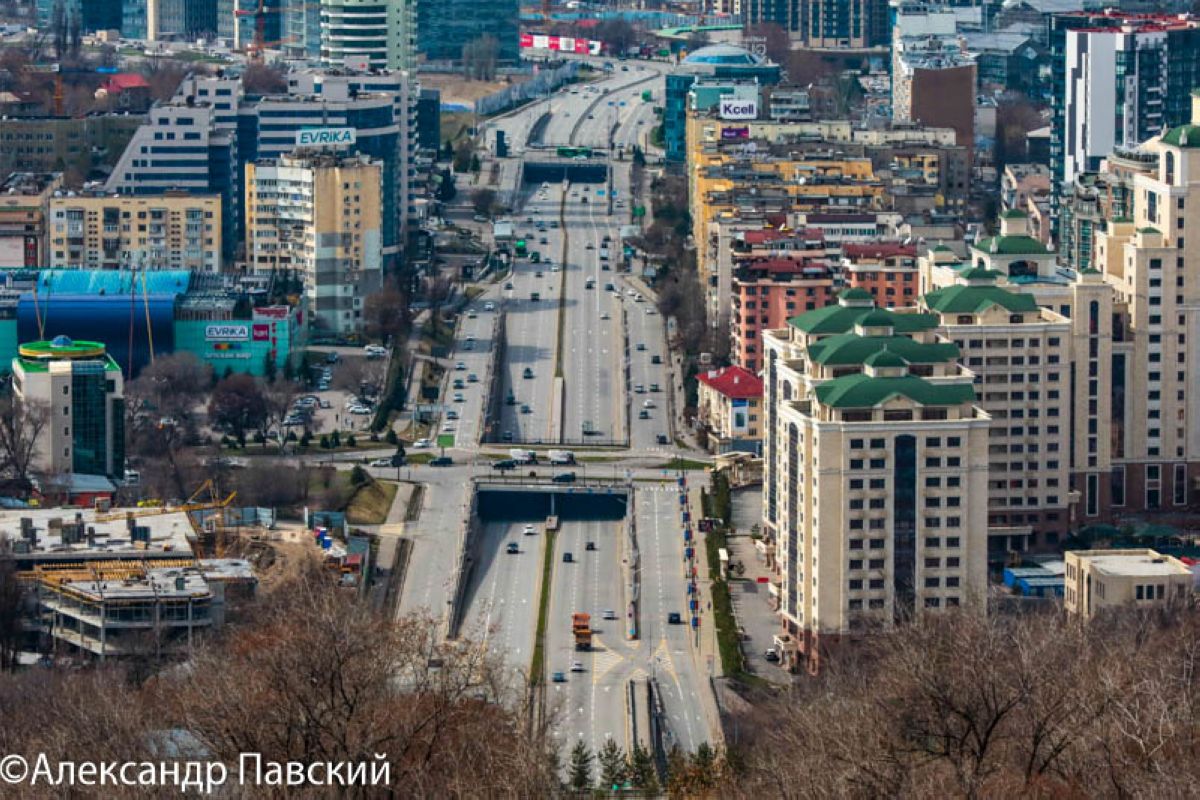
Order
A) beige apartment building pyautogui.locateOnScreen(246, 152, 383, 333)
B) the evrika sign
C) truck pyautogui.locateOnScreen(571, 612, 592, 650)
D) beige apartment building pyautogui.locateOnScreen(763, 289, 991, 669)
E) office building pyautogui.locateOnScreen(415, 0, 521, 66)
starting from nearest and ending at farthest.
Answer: beige apartment building pyautogui.locateOnScreen(763, 289, 991, 669) → truck pyautogui.locateOnScreen(571, 612, 592, 650) → beige apartment building pyautogui.locateOnScreen(246, 152, 383, 333) → the evrika sign → office building pyautogui.locateOnScreen(415, 0, 521, 66)

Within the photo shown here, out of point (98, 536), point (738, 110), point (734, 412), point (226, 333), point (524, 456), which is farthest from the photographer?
point (738, 110)

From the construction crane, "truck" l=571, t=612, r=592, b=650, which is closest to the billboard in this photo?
the construction crane

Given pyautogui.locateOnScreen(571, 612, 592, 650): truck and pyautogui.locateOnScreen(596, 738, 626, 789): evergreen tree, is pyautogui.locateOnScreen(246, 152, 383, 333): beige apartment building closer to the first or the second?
pyautogui.locateOnScreen(571, 612, 592, 650): truck

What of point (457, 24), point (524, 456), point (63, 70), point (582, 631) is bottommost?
point (582, 631)

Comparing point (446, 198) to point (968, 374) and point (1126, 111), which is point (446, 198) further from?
point (968, 374)

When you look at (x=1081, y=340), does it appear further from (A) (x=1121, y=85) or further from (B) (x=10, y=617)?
(A) (x=1121, y=85)

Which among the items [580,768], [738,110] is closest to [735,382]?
[580,768]

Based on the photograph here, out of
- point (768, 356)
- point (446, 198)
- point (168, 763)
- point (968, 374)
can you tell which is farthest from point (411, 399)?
point (168, 763)
